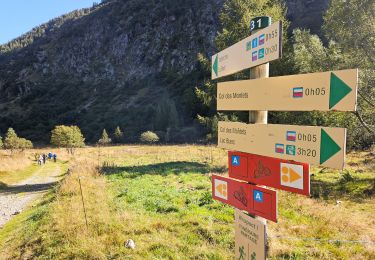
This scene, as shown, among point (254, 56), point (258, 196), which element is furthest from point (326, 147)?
point (254, 56)

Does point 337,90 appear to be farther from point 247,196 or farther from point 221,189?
point 221,189

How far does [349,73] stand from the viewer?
10.8 ft

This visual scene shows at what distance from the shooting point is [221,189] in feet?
16.6

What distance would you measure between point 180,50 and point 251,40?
140m

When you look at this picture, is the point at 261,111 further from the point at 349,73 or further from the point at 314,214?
the point at 314,214

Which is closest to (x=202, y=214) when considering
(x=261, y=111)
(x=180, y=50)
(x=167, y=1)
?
(x=261, y=111)

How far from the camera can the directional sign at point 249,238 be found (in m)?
3.98

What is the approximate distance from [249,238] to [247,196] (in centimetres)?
55

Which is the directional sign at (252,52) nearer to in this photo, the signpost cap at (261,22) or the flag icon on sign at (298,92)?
the signpost cap at (261,22)

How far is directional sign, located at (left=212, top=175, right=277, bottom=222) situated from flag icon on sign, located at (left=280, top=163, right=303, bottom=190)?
0.70 feet

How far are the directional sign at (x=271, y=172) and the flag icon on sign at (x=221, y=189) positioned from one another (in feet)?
0.64

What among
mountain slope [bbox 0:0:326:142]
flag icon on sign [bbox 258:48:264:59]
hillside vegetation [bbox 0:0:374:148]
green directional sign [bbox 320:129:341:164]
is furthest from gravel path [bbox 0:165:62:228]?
mountain slope [bbox 0:0:326:142]

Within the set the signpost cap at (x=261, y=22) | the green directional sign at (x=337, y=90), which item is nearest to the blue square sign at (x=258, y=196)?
the green directional sign at (x=337, y=90)

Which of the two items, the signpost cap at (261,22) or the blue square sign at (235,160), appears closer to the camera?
the signpost cap at (261,22)
